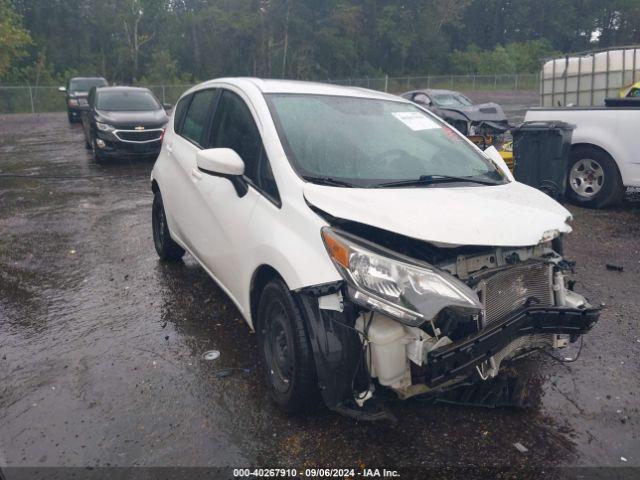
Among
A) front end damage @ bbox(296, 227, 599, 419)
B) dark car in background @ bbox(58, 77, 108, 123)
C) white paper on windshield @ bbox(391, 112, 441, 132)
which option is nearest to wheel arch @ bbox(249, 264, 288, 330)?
front end damage @ bbox(296, 227, 599, 419)

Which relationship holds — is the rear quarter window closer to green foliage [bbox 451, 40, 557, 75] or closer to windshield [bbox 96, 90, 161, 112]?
windshield [bbox 96, 90, 161, 112]

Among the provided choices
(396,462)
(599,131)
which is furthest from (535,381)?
(599,131)

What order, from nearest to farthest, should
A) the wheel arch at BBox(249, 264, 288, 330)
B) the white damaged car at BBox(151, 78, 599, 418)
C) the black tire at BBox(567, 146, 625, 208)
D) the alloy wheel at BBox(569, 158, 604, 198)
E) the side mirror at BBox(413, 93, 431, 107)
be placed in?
the white damaged car at BBox(151, 78, 599, 418)
the wheel arch at BBox(249, 264, 288, 330)
the black tire at BBox(567, 146, 625, 208)
the alloy wheel at BBox(569, 158, 604, 198)
the side mirror at BBox(413, 93, 431, 107)

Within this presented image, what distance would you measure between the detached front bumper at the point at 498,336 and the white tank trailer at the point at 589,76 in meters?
9.12

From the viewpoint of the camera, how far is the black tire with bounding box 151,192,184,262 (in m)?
5.56

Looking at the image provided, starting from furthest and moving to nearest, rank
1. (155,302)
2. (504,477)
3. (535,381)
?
1. (155,302)
2. (535,381)
3. (504,477)

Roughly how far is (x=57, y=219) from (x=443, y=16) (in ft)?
179

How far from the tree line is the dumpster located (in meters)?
42.6

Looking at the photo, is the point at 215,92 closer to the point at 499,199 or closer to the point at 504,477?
the point at 499,199

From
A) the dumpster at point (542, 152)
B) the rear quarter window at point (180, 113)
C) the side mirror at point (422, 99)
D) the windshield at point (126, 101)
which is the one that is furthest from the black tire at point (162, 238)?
the side mirror at point (422, 99)

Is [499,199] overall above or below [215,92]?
below

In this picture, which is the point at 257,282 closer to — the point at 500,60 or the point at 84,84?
the point at 84,84

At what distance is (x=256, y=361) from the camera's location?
12.4 ft

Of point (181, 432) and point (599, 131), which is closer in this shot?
point (181, 432)
